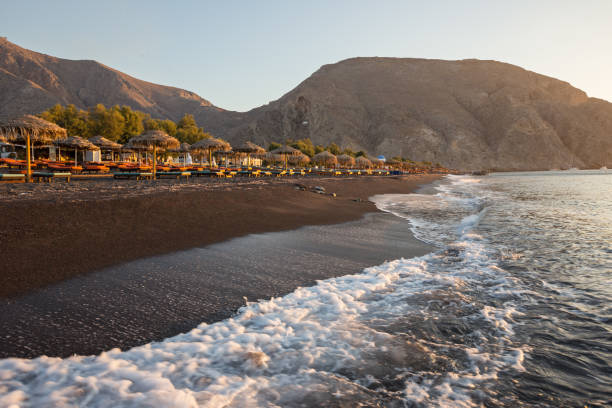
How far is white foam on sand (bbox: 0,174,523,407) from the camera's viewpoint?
96.3 inches

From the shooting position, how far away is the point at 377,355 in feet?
10.1

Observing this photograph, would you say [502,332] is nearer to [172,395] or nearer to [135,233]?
[172,395]

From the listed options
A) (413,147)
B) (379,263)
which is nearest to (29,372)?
(379,263)

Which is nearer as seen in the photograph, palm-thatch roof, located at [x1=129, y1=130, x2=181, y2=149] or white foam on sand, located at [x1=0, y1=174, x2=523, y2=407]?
white foam on sand, located at [x1=0, y1=174, x2=523, y2=407]

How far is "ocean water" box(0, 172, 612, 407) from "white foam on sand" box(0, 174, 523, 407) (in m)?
0.01

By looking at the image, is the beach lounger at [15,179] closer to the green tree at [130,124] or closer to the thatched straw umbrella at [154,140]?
the thatched straw umbrella at [154,140]

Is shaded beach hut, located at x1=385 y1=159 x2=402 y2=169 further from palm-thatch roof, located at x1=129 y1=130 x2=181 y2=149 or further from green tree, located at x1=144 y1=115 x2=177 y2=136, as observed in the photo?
palm-thatch roof, located at x1=129 y1=130 x2=181 y2=149

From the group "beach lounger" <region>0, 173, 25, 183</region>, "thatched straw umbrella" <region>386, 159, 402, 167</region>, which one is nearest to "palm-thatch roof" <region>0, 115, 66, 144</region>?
"beach lounger" <region>0, 173, 25, 183</region>

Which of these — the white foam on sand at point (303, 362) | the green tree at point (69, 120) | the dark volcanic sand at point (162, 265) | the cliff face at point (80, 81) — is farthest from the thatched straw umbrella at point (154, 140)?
→ the cliff face at point (80, 81)

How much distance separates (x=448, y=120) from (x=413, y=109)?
14958 mm

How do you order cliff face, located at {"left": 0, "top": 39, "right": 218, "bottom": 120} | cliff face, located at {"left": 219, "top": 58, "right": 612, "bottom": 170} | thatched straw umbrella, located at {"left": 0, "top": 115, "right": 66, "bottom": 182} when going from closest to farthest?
thatched straw umbrella, located at {"left": 0, "top": 115, "right": 66, "bottom": 182} < cliff face, located at {"left": 219, "top": 58, "right": 612, "bottom": 170} < cliff face, located at {"left": 0, "top": 39, "right": 218, "bottom": 120}

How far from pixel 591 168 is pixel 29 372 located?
599ft

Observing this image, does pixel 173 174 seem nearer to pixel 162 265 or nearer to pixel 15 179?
pixel 15 179

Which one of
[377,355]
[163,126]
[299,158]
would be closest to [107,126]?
[163,126]
